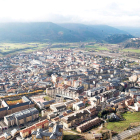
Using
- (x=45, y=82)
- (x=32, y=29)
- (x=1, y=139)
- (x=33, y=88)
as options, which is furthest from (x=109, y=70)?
(x=32, y=29)

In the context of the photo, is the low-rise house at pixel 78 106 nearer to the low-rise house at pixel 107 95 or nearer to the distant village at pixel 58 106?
the distant village at pixel 58 106

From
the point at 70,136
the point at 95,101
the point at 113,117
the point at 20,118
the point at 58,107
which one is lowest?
the point at 70,136

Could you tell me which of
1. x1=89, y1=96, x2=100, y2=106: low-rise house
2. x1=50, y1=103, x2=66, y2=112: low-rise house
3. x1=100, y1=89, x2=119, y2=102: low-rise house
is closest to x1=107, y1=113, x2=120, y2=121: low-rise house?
x1=89, y1=96, x2=100, y2=106: low-rise house

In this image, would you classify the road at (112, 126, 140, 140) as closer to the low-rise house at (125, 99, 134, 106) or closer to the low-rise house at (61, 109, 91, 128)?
the low-rise house at (61, 109, 91, 128)

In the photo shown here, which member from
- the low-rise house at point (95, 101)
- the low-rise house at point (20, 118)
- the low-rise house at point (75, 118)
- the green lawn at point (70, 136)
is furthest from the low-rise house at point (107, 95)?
the low-rise house at point (20, 118)

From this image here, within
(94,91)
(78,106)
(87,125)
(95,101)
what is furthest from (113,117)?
(94,91)

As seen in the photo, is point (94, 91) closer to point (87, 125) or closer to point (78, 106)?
point (78, 106)

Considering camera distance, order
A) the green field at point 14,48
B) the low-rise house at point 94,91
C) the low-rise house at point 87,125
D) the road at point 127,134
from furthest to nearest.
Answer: the green field at point 14,48
the low-rise house at point 94,91
the low-rise house at point 87,125
the road at point 127,134

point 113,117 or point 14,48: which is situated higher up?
point 14,48

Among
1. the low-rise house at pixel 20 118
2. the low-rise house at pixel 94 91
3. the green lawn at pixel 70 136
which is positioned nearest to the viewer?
the green lawn at pixel 70 136

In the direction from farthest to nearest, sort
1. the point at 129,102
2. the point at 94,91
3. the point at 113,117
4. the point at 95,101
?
1. the point at 94,91
2. the point at 95,101
3. the point at 129,102
4. the point at 113,117
